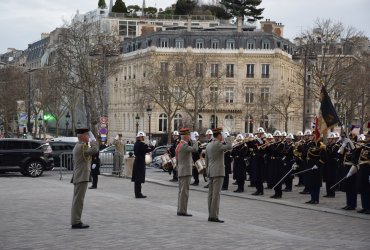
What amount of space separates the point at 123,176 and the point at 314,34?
1299 inches

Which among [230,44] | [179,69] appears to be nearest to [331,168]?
[179,69]

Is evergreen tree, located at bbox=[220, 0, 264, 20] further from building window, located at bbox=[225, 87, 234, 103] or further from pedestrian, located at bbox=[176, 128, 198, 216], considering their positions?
pedestrian, located at bbox=[176, 128, 198, 216]

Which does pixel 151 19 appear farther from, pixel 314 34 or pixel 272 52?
pixel 314 34

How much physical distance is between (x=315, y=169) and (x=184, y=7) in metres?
106

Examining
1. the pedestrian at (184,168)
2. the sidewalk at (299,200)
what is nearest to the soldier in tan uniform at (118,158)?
the sidewalk at (299,200)

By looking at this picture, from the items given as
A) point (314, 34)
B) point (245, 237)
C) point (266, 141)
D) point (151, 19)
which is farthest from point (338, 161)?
point (151, 19)

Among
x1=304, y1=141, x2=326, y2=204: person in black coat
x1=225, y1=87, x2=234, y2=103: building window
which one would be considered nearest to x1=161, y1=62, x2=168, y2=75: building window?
x1=225, y1=87, x2=234, y2=103: building window

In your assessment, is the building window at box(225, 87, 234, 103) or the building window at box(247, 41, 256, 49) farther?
the building window at box(225, 87, 234, 103)

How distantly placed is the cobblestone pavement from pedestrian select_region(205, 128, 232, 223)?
1.20ft

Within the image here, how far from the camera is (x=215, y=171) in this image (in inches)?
651

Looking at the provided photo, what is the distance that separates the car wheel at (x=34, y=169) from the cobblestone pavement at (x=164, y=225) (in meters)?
10.6

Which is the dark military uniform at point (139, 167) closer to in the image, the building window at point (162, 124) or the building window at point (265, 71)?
the building window at point (265, 71)

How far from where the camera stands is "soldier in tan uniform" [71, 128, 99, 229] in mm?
15016

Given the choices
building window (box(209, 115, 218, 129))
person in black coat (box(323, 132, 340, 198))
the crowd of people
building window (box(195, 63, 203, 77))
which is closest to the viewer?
the crowd of people
